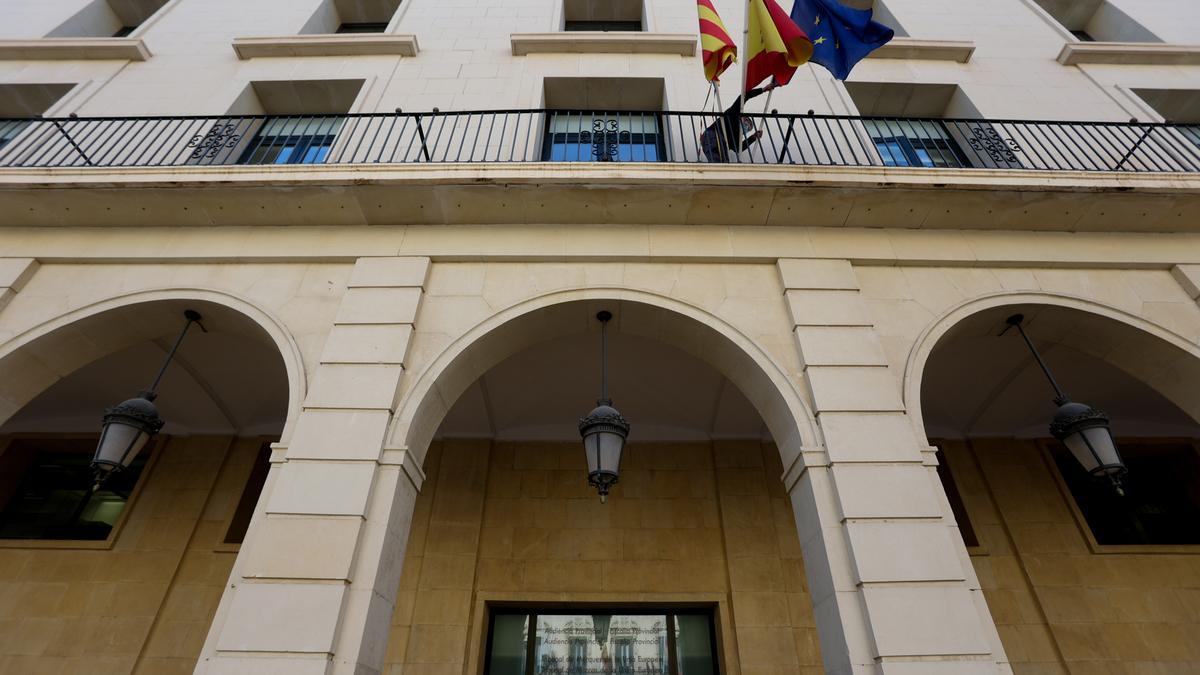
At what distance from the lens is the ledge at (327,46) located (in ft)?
30.2

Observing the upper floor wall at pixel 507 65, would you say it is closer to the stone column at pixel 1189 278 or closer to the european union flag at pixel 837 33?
the european union flag at pixel 837 33

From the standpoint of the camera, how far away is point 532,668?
683 centimetres

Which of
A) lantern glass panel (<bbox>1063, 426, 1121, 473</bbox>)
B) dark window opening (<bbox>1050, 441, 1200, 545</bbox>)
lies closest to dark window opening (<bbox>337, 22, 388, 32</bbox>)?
lantern glass panel (<bbox>1063, 426, 1121, 473</bbox>)

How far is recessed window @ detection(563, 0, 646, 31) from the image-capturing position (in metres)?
10.7

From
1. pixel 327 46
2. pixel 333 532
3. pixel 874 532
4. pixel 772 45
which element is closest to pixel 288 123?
pixel 327 46

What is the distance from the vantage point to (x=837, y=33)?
6398 mm

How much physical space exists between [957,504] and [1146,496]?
307cm

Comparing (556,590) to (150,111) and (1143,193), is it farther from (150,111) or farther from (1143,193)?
(150,111)

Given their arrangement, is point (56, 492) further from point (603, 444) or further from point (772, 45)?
point (772, 45)

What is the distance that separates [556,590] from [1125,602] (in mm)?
7490

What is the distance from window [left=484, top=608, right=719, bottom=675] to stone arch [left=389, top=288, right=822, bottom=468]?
3.32 meters

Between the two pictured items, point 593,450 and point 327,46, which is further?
point 327,46

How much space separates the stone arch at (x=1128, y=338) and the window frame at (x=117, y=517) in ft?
33.4

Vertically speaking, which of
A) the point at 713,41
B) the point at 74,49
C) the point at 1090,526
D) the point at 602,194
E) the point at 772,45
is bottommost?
the point at 1090,526
